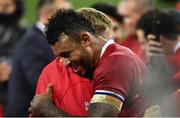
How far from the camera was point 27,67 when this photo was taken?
6738 millimetres

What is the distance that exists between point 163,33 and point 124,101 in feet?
5.51

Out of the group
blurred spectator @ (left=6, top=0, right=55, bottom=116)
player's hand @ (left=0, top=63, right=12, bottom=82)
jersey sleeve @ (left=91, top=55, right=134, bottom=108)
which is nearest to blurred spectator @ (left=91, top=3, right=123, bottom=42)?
blurred spectator @ (left=6, top=0, right=55, bottom=116)

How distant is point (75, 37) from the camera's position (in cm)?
420

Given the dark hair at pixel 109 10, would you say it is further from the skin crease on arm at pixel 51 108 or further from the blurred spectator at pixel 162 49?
the skin crease on arm at pixel 51 108

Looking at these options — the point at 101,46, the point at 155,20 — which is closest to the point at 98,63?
the point at 101,46

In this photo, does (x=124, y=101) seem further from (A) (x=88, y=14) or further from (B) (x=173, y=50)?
(B) (x=173, y=50)

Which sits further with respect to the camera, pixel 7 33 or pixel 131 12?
pixel 7 33

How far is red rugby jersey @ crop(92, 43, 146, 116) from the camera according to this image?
13.3 ft

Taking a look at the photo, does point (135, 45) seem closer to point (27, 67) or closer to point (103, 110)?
point (27, 67)

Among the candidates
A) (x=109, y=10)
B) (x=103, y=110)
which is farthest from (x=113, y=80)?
(x=109, y=10)

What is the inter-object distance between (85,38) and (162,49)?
5.54 feet

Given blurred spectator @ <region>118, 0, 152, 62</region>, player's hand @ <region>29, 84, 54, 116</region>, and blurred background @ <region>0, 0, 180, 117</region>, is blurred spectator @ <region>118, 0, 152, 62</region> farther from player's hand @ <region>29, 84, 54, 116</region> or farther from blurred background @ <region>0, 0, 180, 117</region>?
player's hand @ <region>29, 84, 54, 116</region>

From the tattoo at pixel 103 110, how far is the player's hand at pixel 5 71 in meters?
3.15

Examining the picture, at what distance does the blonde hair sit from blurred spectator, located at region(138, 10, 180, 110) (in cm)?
58
